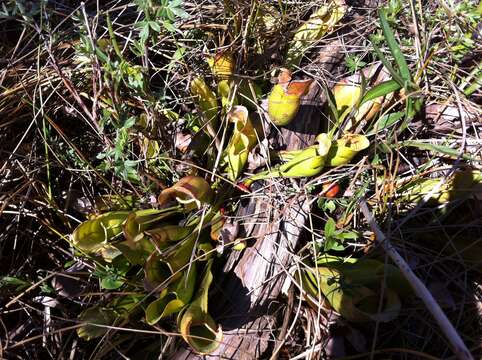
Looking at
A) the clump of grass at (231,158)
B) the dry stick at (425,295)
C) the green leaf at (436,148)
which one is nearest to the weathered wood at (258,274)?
the clump of grass at (231,158)

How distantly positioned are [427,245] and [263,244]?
514mm

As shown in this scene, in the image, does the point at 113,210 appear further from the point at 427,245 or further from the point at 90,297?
the point at 427,245

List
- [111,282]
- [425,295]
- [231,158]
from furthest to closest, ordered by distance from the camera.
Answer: [231,158], [111,282], [425,295]

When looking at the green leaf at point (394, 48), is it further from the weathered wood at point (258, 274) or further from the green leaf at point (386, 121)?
the weathered wood at point (258, 274)

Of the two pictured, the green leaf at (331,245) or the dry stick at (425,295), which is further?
the green leaf at (331,245)

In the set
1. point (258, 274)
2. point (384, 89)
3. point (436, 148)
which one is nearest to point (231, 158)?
point (258, 274)

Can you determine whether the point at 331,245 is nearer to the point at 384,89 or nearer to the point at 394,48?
the point at 384,89

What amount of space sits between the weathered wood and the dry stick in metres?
0.21

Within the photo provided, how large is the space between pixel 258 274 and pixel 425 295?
0.44 m

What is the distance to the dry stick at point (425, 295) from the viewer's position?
0.86 metres

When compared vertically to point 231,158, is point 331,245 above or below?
below

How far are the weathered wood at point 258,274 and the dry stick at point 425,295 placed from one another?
0.21 metres

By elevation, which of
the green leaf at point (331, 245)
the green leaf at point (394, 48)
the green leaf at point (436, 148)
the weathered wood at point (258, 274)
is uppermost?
the green leaf at point (394, 48)

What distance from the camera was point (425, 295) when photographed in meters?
0.96
